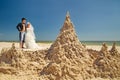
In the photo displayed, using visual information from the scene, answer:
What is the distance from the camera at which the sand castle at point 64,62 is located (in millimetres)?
8266

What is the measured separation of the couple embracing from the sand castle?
11.8ft

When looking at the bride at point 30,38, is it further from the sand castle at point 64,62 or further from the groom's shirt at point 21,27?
the sand castle at point 64,62

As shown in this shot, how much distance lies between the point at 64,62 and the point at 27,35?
599cm

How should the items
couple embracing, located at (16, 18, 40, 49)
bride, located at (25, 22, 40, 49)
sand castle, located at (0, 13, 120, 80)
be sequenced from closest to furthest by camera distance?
sand castle, located at (0, 13, 120, 80), couple embracing, located at (16, 18, 40, 49), bride, located at (25, 22, 40, 49)

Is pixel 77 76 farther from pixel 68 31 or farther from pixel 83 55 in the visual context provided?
pixel 68 31

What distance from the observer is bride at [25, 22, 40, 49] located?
13.7 m

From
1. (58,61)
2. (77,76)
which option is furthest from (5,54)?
(77,76)

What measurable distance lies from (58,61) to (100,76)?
1426mm

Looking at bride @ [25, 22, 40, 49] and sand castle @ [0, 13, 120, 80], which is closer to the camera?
sand castle @ [0, 13, 120, 80]

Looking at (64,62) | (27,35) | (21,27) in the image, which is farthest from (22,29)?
(64,62)

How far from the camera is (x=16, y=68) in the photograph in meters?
8.62

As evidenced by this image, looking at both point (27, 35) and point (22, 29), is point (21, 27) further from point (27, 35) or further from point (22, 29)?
point (27, 35)

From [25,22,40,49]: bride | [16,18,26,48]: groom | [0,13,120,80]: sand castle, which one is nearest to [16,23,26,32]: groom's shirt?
[16,18,26,48]: groom

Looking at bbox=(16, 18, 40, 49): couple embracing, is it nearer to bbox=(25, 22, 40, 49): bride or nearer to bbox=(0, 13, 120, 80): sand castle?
bbox=(25, 22, 40, 49): bride
